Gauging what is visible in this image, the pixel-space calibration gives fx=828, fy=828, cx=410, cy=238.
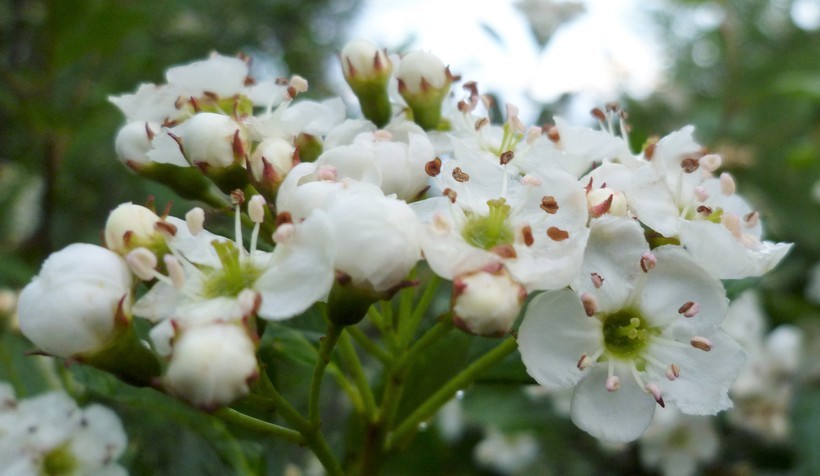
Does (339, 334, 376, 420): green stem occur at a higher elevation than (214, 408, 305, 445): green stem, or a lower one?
lower

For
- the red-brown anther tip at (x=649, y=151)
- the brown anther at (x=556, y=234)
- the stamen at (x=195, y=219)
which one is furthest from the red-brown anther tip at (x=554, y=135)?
the stamen at (x=195, y=219)

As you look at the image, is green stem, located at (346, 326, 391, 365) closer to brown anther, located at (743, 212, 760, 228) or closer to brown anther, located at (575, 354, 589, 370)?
brown anther, located at (575, 354, 589, 370)

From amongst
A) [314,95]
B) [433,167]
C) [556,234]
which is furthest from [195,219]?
[314,95]

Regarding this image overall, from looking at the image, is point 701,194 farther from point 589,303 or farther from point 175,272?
point 175,272

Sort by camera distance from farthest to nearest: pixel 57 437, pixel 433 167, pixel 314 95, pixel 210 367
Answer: pixel 314 95, pixel 57 437, pixel 433 167, pixel 210 367

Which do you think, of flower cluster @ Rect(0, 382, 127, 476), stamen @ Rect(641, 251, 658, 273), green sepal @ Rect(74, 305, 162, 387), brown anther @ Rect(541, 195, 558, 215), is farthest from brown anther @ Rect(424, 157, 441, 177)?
flower cluster @ Rect(0, 382, 127, 476)

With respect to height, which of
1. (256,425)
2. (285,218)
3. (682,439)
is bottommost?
(682,439)
